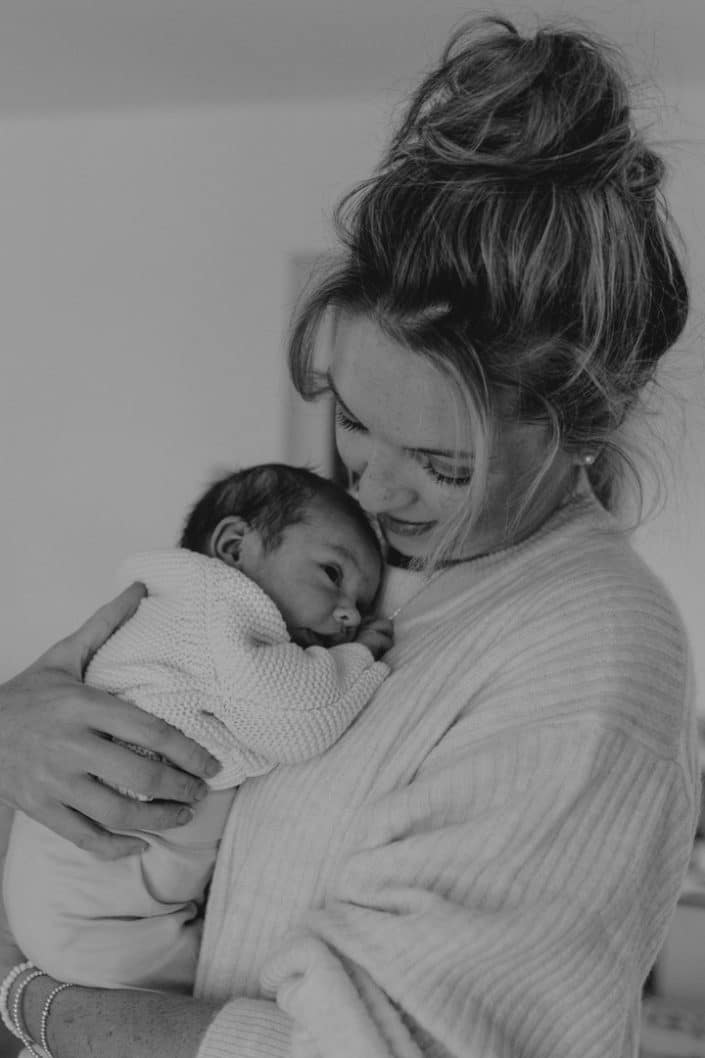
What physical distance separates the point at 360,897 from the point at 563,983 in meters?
0.16

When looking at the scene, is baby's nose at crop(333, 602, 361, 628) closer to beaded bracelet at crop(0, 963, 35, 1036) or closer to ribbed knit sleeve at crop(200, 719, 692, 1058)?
ribbed knit sleeve at crop(200, 719, 692, 1058)

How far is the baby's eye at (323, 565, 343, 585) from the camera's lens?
123cm

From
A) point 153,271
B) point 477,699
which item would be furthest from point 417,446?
point 153,271

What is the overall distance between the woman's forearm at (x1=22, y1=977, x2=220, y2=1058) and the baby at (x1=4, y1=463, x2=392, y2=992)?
0.12 ft

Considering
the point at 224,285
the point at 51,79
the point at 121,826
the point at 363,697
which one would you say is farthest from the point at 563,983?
the point at 51,79

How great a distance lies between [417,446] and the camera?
3.24 feet

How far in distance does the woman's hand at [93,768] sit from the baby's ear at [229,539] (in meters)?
0.24

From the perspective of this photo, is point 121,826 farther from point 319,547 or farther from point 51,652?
point 319,547

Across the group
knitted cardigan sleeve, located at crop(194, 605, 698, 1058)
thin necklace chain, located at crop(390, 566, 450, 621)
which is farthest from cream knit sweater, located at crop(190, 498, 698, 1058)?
thin necklace chain, located at crop(390, 566, 450, 621)

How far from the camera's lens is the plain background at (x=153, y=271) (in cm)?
333

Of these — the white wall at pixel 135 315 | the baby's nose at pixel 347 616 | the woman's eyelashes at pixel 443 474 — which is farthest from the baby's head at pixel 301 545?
the white wall at pixel 135 315

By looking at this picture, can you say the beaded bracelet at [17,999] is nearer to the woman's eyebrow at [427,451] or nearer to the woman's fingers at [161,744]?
the woman's fingers at [161,744]

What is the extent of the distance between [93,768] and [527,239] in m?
0.61

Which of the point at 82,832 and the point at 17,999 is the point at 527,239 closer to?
the point at 82,832
